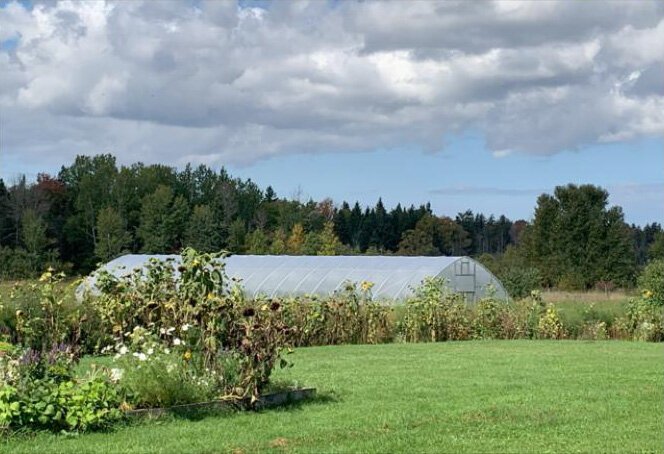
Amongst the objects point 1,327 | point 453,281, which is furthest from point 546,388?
point 453,281

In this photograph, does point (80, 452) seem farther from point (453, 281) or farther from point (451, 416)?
point (453, 281)

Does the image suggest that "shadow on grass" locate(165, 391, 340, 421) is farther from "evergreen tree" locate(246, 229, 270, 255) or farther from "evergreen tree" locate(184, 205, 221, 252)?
"evergreen tree" locate(184, 205, 221, 252)

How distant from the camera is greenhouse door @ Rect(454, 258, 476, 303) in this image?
77.0 feet

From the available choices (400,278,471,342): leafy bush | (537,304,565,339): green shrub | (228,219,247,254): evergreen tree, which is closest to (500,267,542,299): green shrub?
(537,304,565,339): green shrub

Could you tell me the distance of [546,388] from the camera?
879 centimetres

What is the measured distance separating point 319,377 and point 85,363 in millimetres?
3442

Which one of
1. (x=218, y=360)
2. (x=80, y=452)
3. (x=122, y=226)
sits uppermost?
(x=122, y=226)

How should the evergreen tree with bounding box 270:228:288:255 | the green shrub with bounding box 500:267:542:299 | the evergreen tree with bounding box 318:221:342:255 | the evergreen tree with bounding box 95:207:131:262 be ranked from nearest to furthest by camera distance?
the green shrub with bounding box 500:267:542:299, the evergreen tree with bounding box 318:221:342:255, the evergreen tree with bounding box 270:228:288:255, the evergreen tree with bounding box 95:207:131:262

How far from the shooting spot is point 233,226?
5259cm

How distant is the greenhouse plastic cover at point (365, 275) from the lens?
22.9m

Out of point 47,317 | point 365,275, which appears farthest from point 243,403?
point 365,275

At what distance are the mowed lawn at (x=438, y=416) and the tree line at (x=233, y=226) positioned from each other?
22.8m

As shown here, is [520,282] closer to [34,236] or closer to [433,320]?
[433,320]

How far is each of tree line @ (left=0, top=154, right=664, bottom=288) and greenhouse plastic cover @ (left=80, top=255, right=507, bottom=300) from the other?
9.15 m
